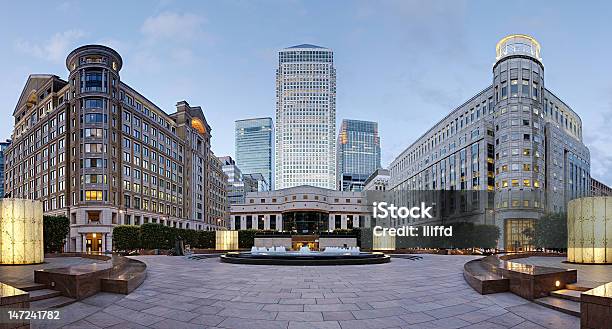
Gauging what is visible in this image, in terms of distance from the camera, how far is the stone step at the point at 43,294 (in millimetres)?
10750

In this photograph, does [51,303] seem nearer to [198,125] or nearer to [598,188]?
[198,125]

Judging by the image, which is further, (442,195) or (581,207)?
(442,195)

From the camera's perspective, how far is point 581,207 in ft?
69.6

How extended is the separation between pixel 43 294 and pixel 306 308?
306 inches

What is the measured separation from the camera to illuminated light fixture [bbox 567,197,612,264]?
20.2 meters

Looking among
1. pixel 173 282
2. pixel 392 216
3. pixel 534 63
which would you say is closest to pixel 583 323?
pixel 173 282

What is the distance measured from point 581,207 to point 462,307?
1517 cm

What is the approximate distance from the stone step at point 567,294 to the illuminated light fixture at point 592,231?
1147 cm

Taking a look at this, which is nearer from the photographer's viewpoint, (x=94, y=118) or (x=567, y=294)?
(x=567, y=294)

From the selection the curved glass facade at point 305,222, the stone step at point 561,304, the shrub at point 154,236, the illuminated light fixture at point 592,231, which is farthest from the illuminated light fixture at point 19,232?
the curved glass facade at point 305,222

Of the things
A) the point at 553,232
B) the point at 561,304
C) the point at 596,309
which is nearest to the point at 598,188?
the point at 553,232

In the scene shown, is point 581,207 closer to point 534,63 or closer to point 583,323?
point 583,323

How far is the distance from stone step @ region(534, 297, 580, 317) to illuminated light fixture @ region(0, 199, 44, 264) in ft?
79.6

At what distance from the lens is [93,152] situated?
74.9 meters
